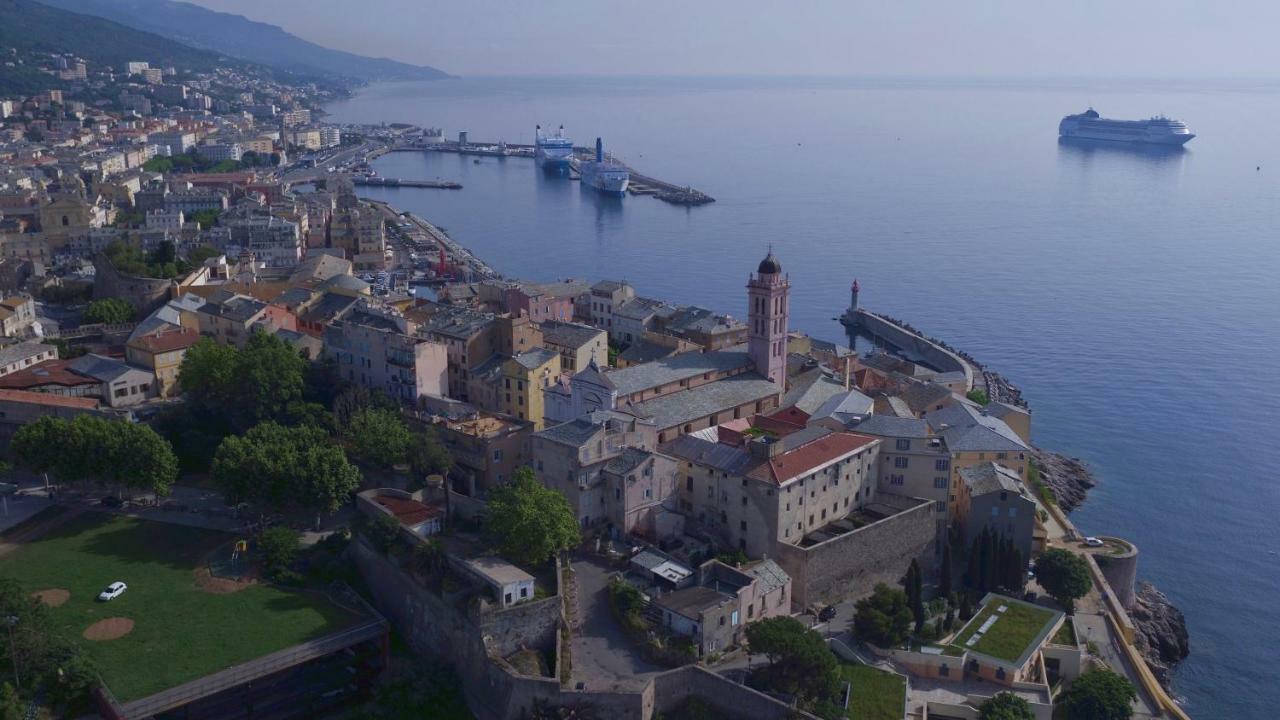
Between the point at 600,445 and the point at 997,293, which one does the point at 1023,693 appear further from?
the point at 997,293

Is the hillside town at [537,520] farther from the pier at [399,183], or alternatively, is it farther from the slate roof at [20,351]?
the pier at [399,183]

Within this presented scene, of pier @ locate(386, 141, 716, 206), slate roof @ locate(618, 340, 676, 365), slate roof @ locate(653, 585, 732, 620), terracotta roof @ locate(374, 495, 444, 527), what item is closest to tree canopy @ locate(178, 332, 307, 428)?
terracotta roof @ locate(374, 495, 444, 527)

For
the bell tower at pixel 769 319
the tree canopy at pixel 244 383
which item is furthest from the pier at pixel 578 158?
the tree canopy at pixel 244 383

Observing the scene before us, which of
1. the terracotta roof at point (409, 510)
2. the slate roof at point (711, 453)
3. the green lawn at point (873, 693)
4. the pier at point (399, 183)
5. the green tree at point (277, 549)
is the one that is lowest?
the green lawn at point (873, 693)

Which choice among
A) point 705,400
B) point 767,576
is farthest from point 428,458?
point 767,576

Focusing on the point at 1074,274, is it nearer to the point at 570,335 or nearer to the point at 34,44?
the point at 570,335

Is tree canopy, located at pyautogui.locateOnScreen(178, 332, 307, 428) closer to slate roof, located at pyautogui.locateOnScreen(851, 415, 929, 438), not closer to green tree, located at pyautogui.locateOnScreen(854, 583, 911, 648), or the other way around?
slate roof, located at pyautogui.locateOnScreen(851, 415, 929, 438)
